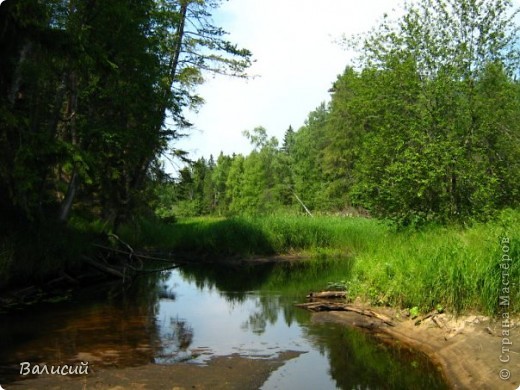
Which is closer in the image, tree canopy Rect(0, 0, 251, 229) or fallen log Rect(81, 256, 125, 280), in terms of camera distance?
tree canopy Rect(0, 0, 251, 229)

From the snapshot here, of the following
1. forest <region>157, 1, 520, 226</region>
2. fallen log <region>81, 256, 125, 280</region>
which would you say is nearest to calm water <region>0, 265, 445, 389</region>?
fallen log <region>81, 256, 125, 280</region>

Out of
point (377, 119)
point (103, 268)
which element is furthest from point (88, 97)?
point (377, 119)

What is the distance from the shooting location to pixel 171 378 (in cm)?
700

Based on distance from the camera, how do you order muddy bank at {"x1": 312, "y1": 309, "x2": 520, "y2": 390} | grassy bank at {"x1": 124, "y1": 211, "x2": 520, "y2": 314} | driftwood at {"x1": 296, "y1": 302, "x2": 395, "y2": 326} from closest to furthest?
muddy bank at {"x1": 312, "y1": 309, "x2": 520, "y2": 390} < grassy bank at {"x1": 124, "y1": 211, "x2": 520, "y2": 314} < driftwood at {"x1": 296, "y1": 302, "x2": 395, "y2": 326}

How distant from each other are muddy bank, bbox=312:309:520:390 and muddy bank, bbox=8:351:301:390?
2634 millimetres

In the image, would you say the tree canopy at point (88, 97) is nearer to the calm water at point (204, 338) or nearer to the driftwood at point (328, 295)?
the calm water at point (204, 338)

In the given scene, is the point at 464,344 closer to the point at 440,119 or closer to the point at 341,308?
the point at 341,308

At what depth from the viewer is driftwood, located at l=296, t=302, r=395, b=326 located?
405 inches

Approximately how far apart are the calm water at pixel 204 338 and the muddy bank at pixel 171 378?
0.29 metres

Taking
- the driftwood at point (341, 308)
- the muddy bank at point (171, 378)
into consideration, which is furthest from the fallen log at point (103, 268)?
the muddy bank at point (171, 378)

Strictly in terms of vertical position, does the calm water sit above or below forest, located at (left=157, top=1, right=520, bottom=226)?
below

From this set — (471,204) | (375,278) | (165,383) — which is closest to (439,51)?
(471,204)

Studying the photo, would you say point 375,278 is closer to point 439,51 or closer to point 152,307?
point 152,307

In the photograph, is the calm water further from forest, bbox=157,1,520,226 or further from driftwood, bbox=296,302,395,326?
forest, bbox=157,1,520,226
